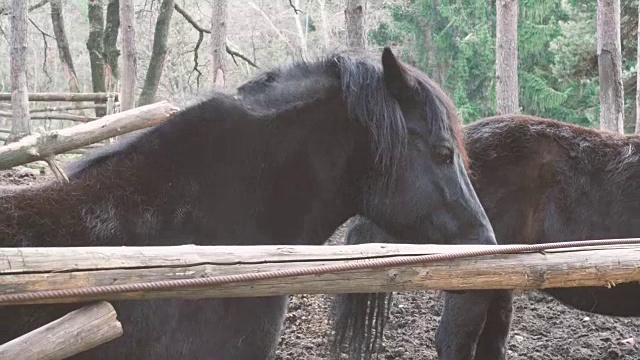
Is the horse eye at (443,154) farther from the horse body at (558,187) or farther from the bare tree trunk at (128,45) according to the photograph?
the bare tree trunk at (128,45)

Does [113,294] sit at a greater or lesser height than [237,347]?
greater

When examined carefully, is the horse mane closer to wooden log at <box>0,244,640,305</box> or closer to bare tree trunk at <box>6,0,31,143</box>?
wooden log at <box>0,244,640,305</box>

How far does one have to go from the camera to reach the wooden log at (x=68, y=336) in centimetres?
177

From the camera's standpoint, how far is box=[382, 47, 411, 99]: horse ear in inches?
108

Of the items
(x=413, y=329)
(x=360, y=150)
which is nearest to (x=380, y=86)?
(x=360, y=150)

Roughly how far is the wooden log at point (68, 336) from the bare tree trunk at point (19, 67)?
1127cm

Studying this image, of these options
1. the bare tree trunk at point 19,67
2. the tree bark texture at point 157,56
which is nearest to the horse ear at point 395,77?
→ the bare tree trunk at point 19,67

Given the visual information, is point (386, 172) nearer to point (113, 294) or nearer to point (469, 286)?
point (469, 286)

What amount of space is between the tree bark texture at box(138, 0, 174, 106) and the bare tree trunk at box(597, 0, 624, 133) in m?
10.5

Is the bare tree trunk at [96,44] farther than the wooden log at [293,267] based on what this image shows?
Yes

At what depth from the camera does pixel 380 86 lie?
279cm

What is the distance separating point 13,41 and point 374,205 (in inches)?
452

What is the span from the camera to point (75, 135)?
5.46 m

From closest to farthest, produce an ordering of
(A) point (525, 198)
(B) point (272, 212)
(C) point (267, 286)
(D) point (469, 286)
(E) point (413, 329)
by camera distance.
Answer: (C) point (267, 286) < (D) point (469, 286) < (B) point (272, 212) < (A) point (525, 198) < (E) point (413, 329)
